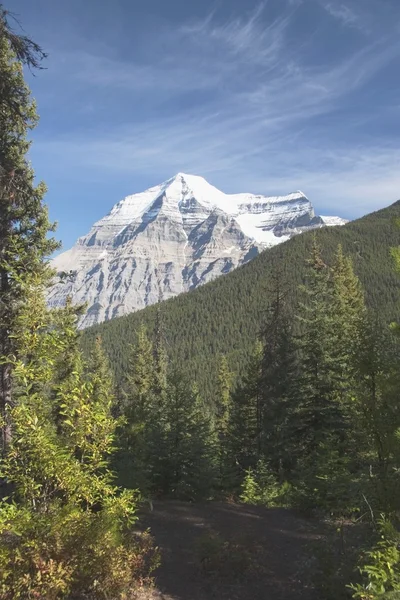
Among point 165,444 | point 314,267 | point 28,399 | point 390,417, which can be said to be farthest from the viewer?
point 314,267

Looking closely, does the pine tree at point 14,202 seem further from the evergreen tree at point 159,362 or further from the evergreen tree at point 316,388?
the evergreen tree at point 159,362

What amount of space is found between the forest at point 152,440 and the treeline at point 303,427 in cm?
6

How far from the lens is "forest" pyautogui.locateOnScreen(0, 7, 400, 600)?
5297 mm

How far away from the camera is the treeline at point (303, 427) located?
8812 mm

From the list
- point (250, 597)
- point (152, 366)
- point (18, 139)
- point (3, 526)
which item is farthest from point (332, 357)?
point (152, 366)

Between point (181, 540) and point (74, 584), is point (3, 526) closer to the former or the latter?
point (74, 584)

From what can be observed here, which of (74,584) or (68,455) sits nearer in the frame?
(68,455)

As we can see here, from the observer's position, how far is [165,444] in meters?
17.9

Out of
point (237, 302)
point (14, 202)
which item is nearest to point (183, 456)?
point (14, 202)

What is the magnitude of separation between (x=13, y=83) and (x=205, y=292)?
184489 mm

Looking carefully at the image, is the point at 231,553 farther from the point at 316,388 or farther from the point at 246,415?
the point at 246,415

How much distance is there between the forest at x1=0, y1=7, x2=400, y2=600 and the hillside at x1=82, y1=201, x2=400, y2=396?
107764 mm

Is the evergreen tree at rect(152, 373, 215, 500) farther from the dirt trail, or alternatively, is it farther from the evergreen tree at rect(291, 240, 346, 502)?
the evergreen tree at rect(291, 240, 346, 502)

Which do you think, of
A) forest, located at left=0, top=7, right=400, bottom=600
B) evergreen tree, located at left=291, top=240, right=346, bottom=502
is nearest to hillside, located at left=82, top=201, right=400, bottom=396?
forest, located at left=0, top=7, right=400, bottom=600
